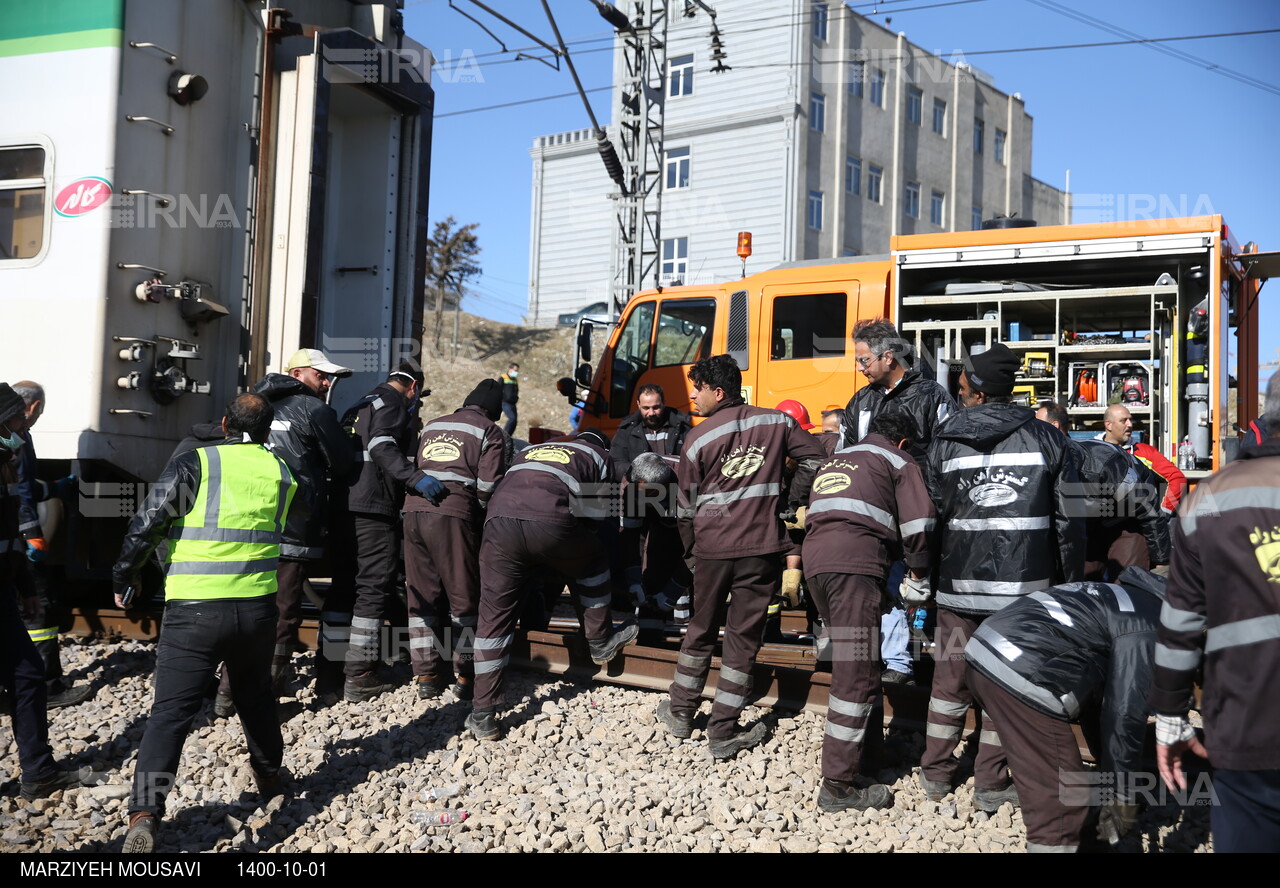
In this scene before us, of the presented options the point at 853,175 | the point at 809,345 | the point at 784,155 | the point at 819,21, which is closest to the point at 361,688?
the point at 809,345

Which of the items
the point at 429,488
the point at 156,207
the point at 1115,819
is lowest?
the point at 1115,819

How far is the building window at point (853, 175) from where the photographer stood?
32.2 meters

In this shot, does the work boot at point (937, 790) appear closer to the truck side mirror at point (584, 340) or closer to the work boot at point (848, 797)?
the work boot at point (848, 797)

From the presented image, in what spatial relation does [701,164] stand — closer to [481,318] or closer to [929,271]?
[481,318]

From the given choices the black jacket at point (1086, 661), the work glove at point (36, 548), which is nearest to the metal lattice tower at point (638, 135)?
the work glove at point (36, 548)

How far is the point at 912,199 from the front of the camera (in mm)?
34844

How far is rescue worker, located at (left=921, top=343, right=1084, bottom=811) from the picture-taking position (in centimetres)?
448

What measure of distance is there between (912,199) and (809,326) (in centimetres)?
2817

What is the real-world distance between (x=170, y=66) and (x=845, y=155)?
2758cm

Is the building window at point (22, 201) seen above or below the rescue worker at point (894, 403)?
above

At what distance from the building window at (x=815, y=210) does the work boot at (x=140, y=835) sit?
2866cm

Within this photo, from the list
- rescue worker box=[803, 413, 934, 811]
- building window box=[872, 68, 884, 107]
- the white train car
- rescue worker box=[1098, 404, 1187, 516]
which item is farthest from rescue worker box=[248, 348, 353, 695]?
building window box=[872, 68, 884, 107]

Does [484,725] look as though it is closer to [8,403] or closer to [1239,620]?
[8,403]
